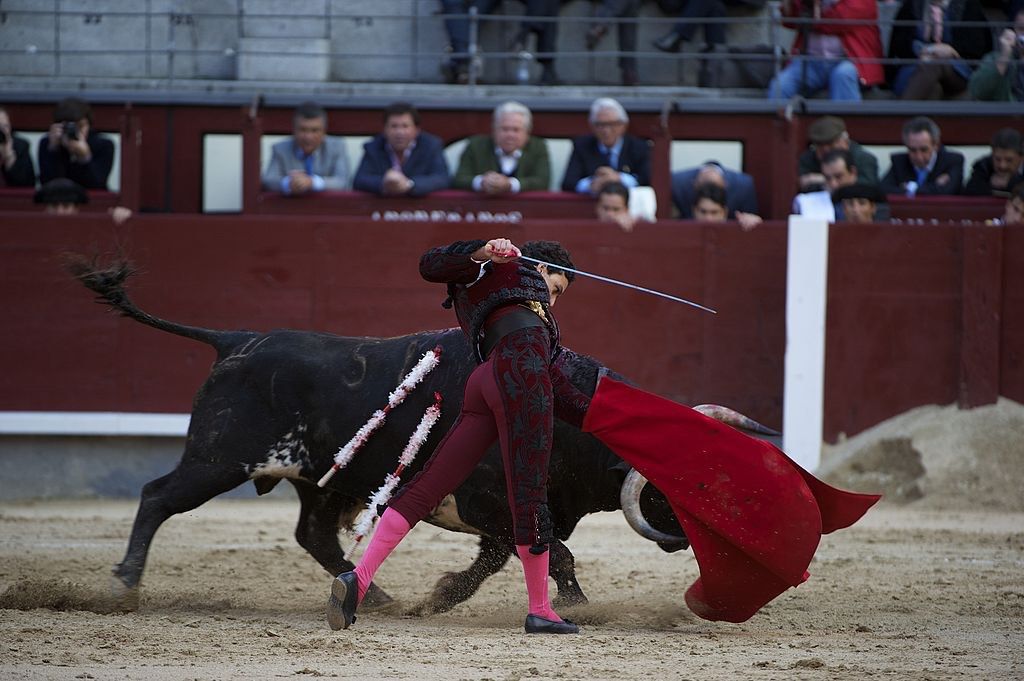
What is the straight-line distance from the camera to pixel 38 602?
4.80 meters

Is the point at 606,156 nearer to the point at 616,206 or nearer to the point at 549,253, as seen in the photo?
the point at 616,206

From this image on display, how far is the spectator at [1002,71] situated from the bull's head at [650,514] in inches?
221

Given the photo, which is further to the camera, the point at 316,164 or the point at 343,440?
the point at 316,164

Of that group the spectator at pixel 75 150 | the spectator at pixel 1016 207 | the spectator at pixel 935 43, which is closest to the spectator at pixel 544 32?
the spectator at pixel 935 43

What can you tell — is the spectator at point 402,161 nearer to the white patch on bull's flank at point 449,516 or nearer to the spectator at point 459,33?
the spectator at point 459,33

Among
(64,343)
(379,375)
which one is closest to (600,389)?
(379,375)

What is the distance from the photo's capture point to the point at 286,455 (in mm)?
4980

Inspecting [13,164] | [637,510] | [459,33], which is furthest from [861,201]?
[13,164]

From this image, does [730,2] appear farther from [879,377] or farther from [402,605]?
[402,605]

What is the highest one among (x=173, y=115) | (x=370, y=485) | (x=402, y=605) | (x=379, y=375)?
(x=173, y=115)

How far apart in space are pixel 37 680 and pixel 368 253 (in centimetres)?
444

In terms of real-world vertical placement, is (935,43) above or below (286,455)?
above

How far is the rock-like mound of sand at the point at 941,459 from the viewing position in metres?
7.52

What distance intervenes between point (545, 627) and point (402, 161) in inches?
175
